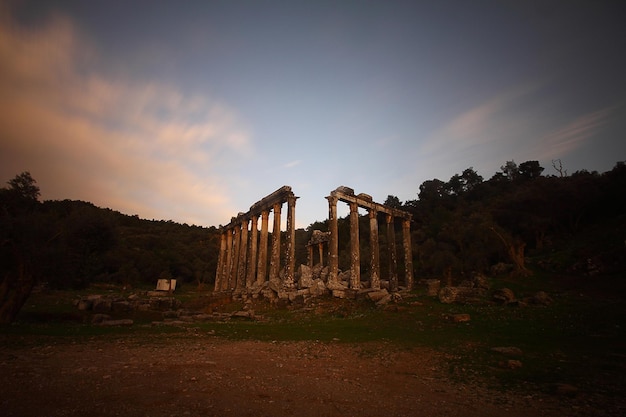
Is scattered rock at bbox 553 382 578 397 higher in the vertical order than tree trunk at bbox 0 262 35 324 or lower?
lower

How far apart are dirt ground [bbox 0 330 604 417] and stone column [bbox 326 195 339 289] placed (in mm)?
16187

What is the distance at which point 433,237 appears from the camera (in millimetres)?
53188

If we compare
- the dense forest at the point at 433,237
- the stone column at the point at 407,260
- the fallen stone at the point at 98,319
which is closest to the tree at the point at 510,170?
the dense forest at the point at 433,237

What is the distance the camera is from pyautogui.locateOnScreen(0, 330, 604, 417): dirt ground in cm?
501

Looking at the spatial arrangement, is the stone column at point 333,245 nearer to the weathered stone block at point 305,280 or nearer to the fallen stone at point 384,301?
the weathered stone block at point 305,280

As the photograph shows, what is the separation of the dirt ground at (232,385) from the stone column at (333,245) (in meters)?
16.2

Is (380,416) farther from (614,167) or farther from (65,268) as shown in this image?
(614,167)

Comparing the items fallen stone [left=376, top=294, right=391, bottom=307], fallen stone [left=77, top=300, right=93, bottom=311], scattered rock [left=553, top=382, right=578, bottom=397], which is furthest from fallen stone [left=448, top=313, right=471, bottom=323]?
fallen stone [left=77, top=300, right=93, bottom=311]

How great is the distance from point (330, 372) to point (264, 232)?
952 inches

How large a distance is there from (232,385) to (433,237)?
5190 cm

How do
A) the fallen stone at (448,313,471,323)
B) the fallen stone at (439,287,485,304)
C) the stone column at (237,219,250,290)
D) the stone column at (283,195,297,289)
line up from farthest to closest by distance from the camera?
the stone column at (237,219,250,290), the stone column at (283,195,297,289), the fallen stone at (439,287,485,304), the fallen stone at (448,313,471,323)

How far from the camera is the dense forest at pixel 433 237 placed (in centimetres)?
1469

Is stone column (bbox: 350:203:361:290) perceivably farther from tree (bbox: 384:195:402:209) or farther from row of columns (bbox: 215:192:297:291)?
tree (bbox: 384:195:402:209)

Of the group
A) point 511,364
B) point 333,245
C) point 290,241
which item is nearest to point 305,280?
point 290,241
